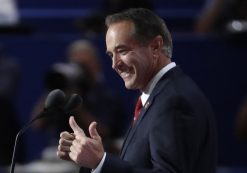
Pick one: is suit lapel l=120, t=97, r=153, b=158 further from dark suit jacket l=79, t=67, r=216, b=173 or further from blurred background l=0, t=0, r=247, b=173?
blurred background l=0, t=0, r=247, b=173

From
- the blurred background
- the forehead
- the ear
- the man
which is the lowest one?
the blurred background

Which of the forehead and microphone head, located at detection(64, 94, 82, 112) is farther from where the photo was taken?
microphone head, located at detection(64, 94, 82, 112)

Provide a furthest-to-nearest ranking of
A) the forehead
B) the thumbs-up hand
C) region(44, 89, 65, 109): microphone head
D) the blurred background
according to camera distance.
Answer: the blurred background → region(44, 89, 65, 109): microphone head → the forehead → the thumbs-up hand

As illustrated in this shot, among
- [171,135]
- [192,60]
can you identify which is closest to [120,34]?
[171,135]

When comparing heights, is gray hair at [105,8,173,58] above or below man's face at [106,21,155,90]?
above

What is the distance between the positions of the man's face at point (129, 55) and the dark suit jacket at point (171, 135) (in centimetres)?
7

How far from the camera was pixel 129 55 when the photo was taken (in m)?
3.21

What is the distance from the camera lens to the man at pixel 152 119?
3.00 m

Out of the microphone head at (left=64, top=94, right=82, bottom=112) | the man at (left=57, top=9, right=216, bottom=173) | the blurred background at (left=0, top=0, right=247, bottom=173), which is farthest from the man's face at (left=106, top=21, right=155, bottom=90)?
the blurred background at (left=0, top=0, right=247, bottom=173)

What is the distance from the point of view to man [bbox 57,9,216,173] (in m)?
3.00

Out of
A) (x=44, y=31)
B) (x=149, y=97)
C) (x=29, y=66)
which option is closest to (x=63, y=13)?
(x=44, y=31)

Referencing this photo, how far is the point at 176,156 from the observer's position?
2984 mm

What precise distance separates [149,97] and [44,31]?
478cm

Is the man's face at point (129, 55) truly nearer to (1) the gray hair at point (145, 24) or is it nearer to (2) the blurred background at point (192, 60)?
(1) the gray hair at point (145, 24)
